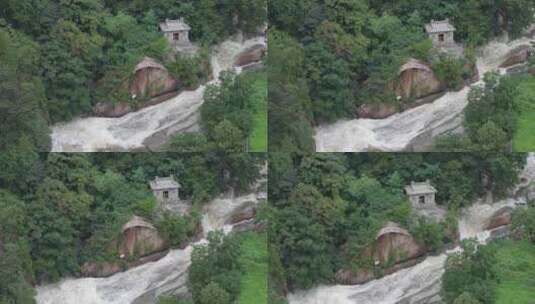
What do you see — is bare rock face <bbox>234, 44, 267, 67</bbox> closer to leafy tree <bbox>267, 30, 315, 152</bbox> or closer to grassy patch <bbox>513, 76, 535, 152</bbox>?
leafy tree <bbox>267, 30, 315, 152</bbox>

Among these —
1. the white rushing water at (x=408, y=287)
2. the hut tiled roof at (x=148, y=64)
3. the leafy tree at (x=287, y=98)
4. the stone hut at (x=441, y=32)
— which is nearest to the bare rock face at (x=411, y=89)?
the stone hut at (x=441, y=32)

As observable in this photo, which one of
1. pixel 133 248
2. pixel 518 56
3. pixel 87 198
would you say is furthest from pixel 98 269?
pixel 518 56

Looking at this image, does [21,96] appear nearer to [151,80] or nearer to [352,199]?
[151,80]

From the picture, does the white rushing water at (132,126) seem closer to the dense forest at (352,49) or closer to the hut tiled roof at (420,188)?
the dense forest at (352,49)

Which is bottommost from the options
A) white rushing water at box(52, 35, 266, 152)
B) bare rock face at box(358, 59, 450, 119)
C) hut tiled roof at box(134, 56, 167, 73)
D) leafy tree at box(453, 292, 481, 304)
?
leafy tree at box(453, 292, 481, 304)

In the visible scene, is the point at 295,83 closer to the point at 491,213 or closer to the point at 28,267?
the point at 491,213

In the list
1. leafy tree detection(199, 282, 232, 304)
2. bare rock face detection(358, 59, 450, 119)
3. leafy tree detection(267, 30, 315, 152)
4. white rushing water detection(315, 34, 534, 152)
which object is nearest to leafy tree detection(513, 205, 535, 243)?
white rushing water detection(315, 34, 534, 152)
